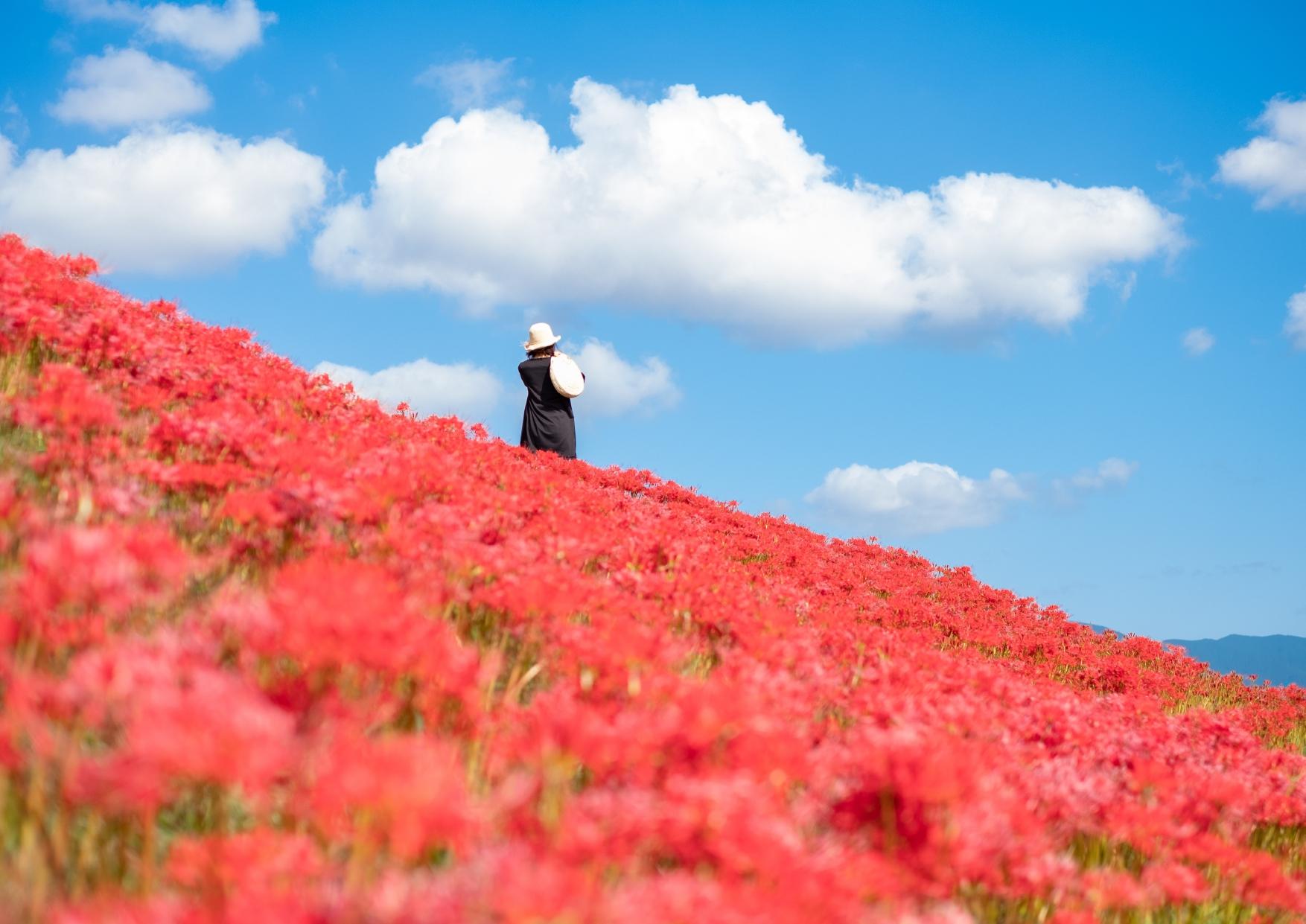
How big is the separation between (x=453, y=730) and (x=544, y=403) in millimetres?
14130

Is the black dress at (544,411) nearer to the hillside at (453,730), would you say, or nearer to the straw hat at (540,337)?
the straw hat at (540,337)

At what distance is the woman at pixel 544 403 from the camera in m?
17.2

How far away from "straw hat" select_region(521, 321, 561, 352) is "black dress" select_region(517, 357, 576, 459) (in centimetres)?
32

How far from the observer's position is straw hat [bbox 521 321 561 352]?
16953 millimetres

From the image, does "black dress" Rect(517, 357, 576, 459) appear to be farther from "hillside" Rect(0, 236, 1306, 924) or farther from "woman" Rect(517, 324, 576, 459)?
"hillside" Rect(0, 236, 1306, 924)

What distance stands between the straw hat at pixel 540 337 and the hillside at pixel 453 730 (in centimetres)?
919

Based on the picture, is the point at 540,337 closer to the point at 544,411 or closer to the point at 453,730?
the point at 544,411

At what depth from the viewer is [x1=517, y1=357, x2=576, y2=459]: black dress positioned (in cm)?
1728

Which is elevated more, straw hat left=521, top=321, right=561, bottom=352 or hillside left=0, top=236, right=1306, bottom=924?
straw hat left=521, top=321, right=561, bottom=352

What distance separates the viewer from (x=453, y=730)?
3.40 m

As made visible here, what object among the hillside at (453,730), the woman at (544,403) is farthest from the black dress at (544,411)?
the hillside at (453,730)

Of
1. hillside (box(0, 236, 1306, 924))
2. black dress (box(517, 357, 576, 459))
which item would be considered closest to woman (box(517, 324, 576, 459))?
black dress (box(517, 357, 576, 459))

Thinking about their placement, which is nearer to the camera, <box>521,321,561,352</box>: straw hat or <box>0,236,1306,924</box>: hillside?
<box>0,236,1306,924</box>: hillside

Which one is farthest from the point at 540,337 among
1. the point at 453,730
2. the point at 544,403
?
the point at 453,730
